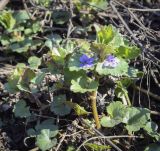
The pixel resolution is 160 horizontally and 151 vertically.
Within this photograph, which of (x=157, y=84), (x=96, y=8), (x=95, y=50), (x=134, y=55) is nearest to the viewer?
(x=95, y=50)

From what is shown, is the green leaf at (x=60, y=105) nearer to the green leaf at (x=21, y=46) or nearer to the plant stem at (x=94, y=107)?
the plant stem at (x=94, y=107)

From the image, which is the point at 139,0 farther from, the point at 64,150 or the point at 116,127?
the point at 64,150

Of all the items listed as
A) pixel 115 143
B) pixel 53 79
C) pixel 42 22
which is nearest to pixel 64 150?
pixel 115 143

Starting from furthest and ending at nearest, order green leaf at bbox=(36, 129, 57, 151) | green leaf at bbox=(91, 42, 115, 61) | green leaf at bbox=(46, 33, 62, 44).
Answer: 1. green leaf at bbox=(46, 33, 62, 44)
2. green leaf at bbox=(36, 129, 57, 151)
3. green leaf at bbox=(91, 42, 115, 61)

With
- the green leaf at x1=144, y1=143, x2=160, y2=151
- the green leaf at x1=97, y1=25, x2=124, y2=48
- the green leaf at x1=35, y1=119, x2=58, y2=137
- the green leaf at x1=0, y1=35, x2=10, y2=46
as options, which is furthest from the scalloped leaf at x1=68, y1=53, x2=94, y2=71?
the green leaf at x1=0, y1=35, x2=10, y2=46

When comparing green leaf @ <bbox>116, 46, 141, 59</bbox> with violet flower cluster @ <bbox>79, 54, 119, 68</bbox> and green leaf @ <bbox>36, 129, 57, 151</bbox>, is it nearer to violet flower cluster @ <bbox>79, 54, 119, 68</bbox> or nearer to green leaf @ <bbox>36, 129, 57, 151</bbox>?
violet flower cluster @ <bbox>79, 54, 119, 68</bbox>

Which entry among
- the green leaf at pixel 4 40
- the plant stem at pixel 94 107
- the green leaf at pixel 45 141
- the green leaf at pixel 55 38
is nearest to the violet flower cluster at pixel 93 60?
the plant stem at pixel 94 107
